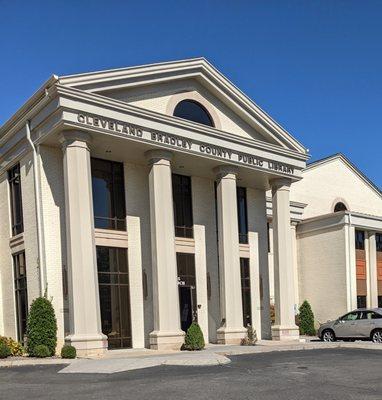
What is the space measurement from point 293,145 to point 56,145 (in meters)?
11.4

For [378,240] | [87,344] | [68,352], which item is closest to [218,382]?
[68,352]

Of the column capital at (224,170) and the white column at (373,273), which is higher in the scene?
the column capital at (224,170)

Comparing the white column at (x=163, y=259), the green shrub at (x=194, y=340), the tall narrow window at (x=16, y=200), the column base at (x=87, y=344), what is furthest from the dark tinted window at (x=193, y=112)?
the column base at (x=87, y=344)

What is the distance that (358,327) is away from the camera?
23.5 metres

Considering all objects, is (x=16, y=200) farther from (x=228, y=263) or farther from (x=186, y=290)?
(x=228, y=263)

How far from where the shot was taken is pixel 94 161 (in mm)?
20641

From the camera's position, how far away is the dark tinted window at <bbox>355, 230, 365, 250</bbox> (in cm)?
3247

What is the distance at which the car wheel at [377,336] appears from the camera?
22.8 meters

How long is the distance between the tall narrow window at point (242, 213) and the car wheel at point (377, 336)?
6.71 metres

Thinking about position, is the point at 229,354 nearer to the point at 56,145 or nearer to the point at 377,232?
the point at 56,145

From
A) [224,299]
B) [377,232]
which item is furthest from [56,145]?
[377,232]

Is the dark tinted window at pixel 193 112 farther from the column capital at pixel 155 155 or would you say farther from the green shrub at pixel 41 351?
the green shrub at pixel 41 351

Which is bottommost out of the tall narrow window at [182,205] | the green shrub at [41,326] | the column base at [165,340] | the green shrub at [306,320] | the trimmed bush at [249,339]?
the green shrub at [306,320]

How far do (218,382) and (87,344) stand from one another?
697 centimetres
